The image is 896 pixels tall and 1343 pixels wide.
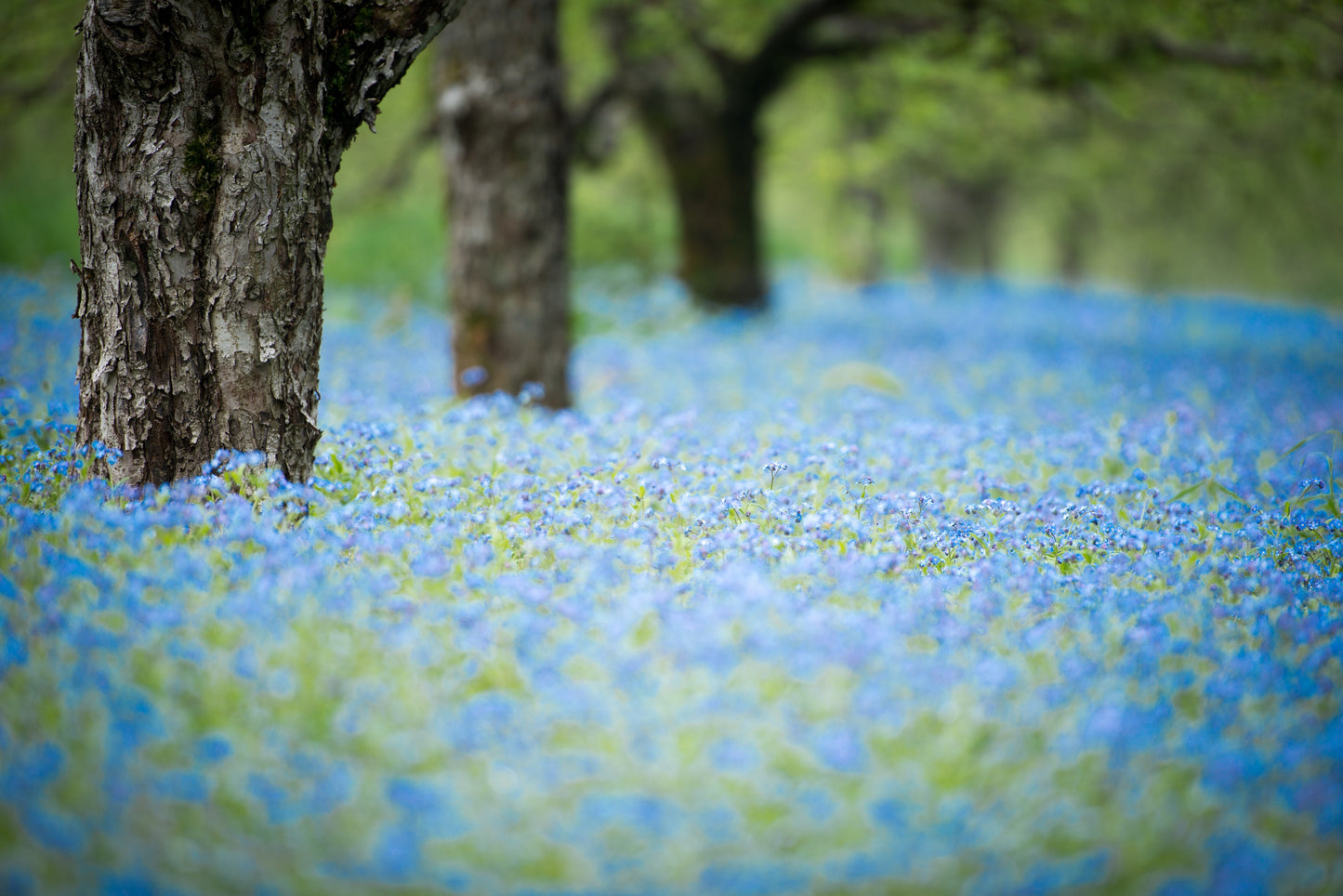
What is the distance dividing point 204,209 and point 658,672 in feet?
8.90

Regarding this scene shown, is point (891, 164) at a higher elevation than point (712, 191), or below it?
higher

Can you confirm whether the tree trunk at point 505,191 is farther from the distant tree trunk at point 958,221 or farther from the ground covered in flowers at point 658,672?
the distant tree trunk at point 958,221

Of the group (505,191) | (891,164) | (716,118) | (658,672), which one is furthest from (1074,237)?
(658,672)

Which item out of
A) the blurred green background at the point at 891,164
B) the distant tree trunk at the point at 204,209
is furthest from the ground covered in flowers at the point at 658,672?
the blurred green background at the point at 891,164

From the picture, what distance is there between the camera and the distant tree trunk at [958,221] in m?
23.4

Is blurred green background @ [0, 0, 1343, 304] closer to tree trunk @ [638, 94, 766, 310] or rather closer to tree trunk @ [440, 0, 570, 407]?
tree trunk @ [638, 94, 766, 310]

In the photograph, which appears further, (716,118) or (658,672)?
(716,118)

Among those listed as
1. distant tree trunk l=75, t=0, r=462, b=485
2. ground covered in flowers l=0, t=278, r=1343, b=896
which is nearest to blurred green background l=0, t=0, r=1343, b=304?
distant tree trunk l=75, t=0, r=462, b=485

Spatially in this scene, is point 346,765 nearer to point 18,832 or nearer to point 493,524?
point 18,832

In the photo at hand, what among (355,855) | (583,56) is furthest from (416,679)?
(583,56)

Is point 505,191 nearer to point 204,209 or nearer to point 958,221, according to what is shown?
point 204,209

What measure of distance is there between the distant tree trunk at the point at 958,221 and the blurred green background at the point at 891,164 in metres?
0.07

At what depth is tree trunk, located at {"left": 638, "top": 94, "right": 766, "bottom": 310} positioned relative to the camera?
1230 cm

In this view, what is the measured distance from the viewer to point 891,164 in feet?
58.3
